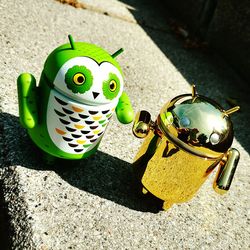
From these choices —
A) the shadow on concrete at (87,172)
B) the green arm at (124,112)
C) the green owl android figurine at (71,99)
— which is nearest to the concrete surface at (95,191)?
the shadow on concrete at (87,172)

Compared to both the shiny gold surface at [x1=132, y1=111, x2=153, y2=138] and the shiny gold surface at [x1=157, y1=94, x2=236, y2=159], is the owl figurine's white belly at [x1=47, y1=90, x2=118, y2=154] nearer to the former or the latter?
the shiny gold surface at [x1=132, y1=111, x2=153, y2=138]

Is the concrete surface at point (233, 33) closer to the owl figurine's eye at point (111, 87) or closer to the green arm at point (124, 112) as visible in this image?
the green arm at point (124, 112)

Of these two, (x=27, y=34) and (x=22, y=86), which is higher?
(x=22, y=86)

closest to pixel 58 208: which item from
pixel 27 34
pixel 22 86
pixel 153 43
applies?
pixel 22 86

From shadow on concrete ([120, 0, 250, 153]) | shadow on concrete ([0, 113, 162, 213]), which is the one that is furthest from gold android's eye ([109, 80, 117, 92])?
shadow on concrete ([120, 0, 250, 153])

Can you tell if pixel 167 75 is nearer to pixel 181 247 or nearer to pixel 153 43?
pixel 153 43

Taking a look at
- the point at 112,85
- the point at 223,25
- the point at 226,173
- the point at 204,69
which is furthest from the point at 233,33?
the point at 112,85
